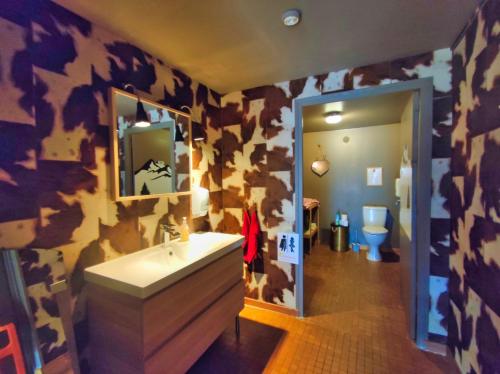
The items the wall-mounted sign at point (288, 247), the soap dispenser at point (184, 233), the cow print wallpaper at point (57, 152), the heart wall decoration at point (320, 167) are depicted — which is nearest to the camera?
the cow print wallpaper at point (57, 152)

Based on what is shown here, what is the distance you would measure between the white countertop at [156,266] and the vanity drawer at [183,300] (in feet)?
0.17

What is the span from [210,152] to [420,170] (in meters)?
1.87

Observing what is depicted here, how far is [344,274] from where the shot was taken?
10.3 feet

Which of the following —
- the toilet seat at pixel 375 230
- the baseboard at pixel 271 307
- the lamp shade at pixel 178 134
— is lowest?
the baseboard at pixel 271 307

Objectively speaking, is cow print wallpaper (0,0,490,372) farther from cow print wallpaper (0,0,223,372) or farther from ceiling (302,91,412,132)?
ceiling (302,91,412,132)

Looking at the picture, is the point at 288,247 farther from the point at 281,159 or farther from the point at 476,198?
the point at 476,198

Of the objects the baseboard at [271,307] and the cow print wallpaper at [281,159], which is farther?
the baseboard at [271,307]

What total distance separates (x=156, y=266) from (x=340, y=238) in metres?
3.37

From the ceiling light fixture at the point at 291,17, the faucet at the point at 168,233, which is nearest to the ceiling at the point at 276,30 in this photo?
the ceiling light fixture at the point at 291,17

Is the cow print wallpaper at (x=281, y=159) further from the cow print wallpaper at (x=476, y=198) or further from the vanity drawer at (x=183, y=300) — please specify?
the vanity drawer at (x=183, y=300)

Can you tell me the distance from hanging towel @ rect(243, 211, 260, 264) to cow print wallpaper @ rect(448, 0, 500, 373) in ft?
5.20

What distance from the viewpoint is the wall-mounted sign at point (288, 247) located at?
221 centimetres

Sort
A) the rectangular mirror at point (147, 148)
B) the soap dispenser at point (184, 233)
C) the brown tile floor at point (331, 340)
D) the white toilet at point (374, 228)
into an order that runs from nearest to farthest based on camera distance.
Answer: the rectangular mirror at point (147, 148), the brown tile floor at point (331, 340), the soap dispenser at point (184, 233), the white toilet at point (374, 228)

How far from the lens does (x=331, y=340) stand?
75.3 inches
